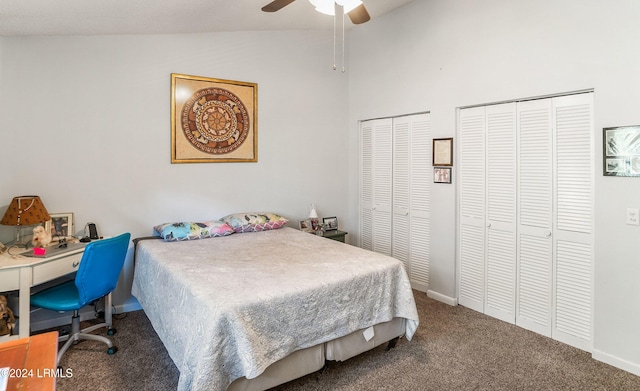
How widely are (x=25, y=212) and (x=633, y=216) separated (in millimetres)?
4250

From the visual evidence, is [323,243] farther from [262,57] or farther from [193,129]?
[262,57]

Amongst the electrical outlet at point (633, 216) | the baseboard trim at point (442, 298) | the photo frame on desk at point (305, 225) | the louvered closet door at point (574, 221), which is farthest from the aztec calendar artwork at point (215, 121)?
the electrical outlet at point (633, 216)

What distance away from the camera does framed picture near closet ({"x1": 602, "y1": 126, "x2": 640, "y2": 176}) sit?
239cm

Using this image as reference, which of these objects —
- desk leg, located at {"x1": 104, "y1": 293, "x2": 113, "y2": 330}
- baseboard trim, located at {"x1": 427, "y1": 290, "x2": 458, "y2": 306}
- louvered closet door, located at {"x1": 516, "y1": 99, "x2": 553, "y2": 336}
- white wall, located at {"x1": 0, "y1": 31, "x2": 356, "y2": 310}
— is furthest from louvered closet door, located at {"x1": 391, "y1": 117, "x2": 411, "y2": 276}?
desk leg, located at {"x1": 104, "y1": 293, "x2": 113, "y2": 330}

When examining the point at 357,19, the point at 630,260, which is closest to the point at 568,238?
the point at 630,260

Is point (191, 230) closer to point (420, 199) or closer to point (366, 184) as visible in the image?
point (366, 184)

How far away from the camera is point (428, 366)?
2.51 m

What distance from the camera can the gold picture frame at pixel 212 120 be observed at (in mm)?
3643

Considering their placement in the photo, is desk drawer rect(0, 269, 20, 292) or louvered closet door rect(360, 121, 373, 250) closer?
desk drawer rect(0, 269, 20, 292)

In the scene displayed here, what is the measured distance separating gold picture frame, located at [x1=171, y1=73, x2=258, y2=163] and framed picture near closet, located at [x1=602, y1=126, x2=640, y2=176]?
10.2ft

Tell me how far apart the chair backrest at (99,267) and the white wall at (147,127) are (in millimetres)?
740

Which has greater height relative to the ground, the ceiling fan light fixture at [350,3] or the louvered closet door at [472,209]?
the ceiling fan light fixture at [350,3]

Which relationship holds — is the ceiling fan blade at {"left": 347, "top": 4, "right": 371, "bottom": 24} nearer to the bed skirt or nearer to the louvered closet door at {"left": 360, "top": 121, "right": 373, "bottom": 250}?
the louvered closet door at {"left": 360, "top": 121, "right": 373, "bottom": 250}

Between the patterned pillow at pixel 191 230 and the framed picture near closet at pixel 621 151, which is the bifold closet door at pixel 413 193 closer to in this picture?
the framed picture near closet at pixel 621 151
